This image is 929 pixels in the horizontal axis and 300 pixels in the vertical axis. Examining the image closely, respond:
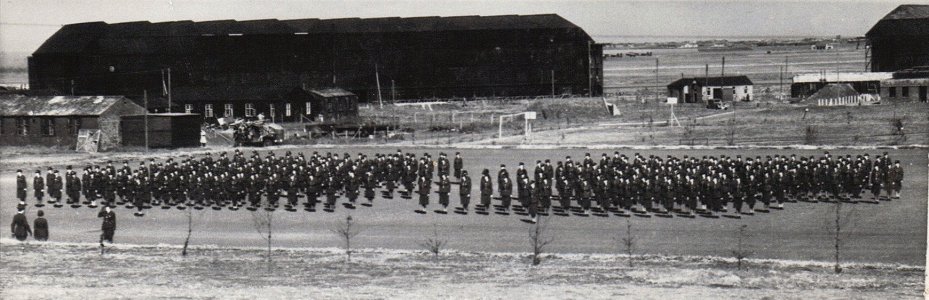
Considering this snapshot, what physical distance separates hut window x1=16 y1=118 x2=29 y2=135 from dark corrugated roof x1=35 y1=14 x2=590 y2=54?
59.9 feet

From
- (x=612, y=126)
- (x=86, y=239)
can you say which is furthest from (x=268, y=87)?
(x=86, y=239)

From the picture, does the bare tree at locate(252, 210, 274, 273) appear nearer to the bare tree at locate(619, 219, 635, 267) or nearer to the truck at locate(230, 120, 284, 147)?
the bare tree at locate(619, 219, 635, 267)

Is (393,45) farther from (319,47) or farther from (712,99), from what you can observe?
(712,99)

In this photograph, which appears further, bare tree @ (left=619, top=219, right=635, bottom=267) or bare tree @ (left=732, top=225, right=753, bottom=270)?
bare tree @ (left=619, top=219, right=635, bottom=267)

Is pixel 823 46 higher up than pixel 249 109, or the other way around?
pixel 823 46

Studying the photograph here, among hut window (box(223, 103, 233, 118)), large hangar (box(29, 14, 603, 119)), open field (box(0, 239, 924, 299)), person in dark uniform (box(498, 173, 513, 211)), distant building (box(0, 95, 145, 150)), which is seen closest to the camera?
open field (box(0, 239, 924, 299))

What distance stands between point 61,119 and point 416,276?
26711mm

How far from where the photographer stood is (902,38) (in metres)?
59.7

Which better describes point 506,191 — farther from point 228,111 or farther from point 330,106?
point 228,111

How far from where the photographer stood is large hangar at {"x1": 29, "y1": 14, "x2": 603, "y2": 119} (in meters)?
59.7

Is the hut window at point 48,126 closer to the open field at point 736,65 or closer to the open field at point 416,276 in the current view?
the open field at point 416,276

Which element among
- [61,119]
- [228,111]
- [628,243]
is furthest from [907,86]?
[61,119]

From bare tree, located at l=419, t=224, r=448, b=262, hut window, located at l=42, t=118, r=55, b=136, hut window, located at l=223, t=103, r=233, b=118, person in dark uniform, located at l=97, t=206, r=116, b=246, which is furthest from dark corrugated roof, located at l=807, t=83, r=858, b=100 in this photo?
person in dark uniform, located at l=97, t=206, r=116, b=246

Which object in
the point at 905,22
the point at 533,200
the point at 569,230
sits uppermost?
the point at 905,22
